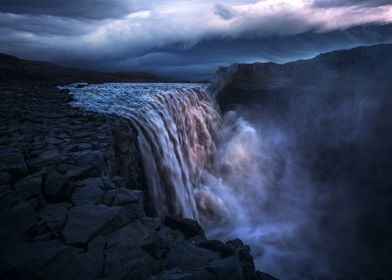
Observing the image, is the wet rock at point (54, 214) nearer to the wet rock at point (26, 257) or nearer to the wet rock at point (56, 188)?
the wet rock at point (56, 188)

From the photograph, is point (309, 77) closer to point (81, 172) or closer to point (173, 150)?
point (173, 150)

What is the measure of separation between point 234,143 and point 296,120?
429cm

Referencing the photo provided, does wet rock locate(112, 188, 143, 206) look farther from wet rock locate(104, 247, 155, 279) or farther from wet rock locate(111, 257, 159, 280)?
wet rock locate(111, 257, 159, 280)

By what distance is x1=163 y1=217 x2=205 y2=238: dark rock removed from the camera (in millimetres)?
5805

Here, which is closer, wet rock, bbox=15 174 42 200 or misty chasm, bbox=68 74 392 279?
wet rock, bbox=15 174 42 200

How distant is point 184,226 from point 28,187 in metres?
2.66

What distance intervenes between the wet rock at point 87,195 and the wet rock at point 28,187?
1.69 ft

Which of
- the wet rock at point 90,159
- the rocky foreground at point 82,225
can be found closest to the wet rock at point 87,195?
the rocky foreground at point 82,225

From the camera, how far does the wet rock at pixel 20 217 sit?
4.01 m

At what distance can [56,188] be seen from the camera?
15.7ft

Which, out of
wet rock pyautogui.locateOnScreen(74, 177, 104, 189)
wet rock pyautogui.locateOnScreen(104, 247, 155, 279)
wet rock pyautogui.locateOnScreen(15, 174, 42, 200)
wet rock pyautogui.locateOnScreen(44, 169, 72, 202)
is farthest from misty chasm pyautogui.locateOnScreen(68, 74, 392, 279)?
wet rock pyautogui.locateOnScreen(104, 247, 155, 279)

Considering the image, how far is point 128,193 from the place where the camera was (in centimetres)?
518

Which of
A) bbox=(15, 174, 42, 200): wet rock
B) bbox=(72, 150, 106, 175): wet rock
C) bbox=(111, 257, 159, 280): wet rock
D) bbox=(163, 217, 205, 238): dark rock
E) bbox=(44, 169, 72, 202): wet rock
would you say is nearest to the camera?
bbox=(111, 257, 159, 280): wet rock

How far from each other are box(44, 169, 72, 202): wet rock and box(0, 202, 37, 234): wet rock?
42 cm
